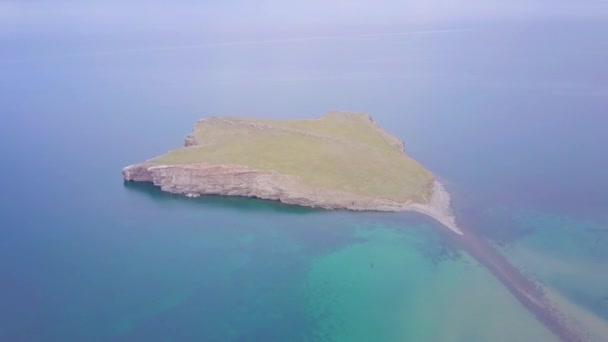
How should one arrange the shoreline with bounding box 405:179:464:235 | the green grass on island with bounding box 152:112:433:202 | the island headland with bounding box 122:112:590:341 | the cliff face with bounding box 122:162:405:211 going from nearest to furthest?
the shoreline with bounding box 405:179:464:235
the cliff face with bounding box 122:162:405:211
the island headland with bounding box 122:112:590:341
the green grass on island with bounding box 152:112:433:202

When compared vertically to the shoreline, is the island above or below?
above

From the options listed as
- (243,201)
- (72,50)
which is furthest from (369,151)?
(72,50)

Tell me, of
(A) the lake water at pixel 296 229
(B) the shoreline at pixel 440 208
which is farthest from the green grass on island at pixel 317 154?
(A) the lake water at pixel 296 229

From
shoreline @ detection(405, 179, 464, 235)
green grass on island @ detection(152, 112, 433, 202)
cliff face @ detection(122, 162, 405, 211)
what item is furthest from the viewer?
green grass on island @ detection(152, 112, 433, 202)

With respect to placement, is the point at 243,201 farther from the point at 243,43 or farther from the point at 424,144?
the point at 243,43

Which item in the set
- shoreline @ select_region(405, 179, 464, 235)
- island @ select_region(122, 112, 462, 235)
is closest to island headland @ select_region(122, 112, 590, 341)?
island @ select_region(122, 112, 462, 235)

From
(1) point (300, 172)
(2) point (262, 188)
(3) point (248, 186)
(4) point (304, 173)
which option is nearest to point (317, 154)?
(4) point (304, 173)

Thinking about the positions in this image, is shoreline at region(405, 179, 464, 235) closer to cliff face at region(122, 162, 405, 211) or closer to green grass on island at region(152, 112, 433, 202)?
green grass on island at region(152, 112, 433, 202)
